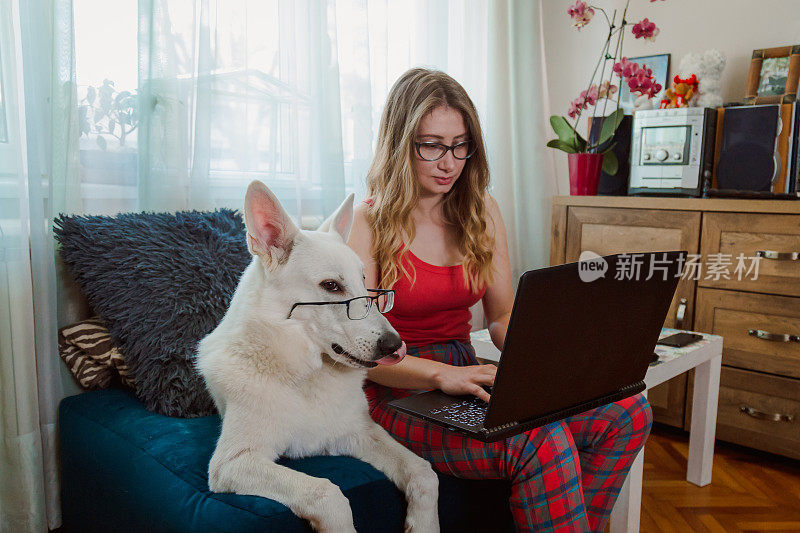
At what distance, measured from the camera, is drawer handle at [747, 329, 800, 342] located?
2066mm

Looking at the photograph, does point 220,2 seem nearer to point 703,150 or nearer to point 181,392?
point 181,392

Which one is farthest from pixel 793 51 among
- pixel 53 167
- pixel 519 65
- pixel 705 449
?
pixel 53 167

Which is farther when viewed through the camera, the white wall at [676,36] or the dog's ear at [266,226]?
the white wall at [676,36]

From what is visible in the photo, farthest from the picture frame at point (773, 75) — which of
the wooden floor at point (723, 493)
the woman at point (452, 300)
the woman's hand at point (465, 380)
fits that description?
the woman's hand at point (465, 380)

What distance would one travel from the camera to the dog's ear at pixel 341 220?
1.23 m

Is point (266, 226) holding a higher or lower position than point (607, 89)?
lower

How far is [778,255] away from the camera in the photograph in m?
2.08

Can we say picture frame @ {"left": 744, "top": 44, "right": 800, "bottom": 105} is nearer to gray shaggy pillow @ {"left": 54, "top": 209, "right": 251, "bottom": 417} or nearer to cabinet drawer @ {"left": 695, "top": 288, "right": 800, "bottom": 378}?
cabinet drawer @ {"left": 695, "top": 288, "right": 800, "bottom": 378}

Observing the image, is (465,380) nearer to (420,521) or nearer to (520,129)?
(420,521)

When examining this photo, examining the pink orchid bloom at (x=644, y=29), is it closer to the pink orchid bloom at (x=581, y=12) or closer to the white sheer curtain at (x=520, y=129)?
the pink orchid bloom at (x=581, y=12)

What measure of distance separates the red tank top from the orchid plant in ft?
4.81

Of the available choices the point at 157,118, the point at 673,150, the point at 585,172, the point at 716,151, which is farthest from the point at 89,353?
the point at 716,151

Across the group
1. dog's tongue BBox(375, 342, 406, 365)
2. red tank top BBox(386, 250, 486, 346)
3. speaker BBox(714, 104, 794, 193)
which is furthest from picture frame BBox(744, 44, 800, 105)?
dog's tongue BBox(375, 342, 406, 365)

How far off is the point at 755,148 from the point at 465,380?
5.95 ft
